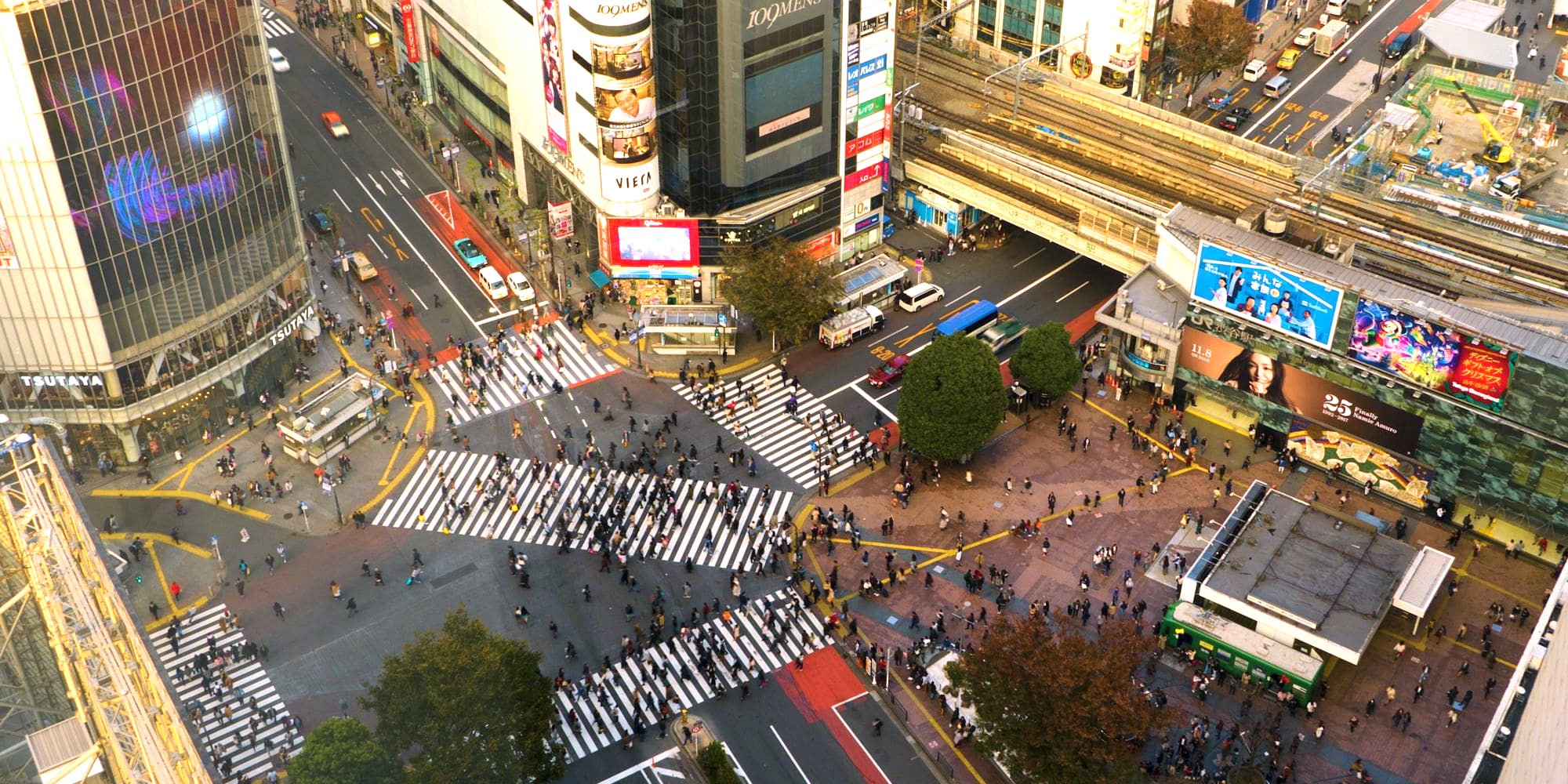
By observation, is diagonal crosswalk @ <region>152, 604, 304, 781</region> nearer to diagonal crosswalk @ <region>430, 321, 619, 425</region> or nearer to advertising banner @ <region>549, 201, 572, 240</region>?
diagonal crosswalk @ <region>430, 321, 619, 425</region>

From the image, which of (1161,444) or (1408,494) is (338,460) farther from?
(1408,494)

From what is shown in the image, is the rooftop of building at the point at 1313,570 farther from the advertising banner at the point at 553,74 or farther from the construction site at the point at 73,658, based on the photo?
the construction site at the point at 73,658

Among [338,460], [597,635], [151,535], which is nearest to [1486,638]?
[597,635]

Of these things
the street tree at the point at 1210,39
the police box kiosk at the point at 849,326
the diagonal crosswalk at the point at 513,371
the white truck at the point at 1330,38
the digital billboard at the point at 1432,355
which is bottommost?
the diagonal crosswalk at the point at 513,371

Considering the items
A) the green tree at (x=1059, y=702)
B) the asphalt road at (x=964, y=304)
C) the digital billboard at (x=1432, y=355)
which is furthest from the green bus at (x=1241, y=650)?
the asphalt road at (x=964, y=304)

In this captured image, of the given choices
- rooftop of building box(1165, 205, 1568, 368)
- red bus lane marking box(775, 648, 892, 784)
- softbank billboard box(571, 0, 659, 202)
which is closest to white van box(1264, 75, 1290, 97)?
rooftop of building box(1165, 205, 1568, 368)

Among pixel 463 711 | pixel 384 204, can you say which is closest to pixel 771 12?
pixel 384 204

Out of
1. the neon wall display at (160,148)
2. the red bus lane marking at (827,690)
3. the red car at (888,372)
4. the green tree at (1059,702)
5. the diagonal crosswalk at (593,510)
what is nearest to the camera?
the green tree at (1059,702)

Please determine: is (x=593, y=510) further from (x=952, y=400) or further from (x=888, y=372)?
(x=888, y=372)
